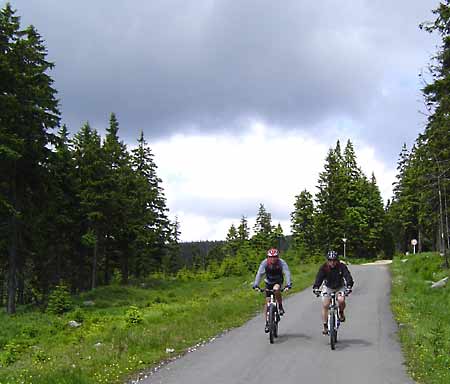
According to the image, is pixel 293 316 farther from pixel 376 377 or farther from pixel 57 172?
pixel 57 172

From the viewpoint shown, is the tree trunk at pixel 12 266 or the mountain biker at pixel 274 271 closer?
the mountain biker at pixel 274 271

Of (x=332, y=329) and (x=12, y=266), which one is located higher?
(x=12, y=266)

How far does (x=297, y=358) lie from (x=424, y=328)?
16.3 ft

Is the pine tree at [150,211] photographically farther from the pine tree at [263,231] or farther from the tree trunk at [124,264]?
the pine tree at [263,231]

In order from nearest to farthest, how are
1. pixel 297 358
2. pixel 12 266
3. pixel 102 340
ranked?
pixel 297 358 → pixel 102 340 → pixel 12 266

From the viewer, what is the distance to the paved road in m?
8.55

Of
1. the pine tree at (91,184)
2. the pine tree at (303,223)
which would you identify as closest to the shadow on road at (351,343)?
the pine tree at (91,184)

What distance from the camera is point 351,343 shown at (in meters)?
11.8

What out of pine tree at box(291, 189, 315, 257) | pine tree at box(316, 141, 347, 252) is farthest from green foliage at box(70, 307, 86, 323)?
pine tree at box(291, 189, 315, 257)

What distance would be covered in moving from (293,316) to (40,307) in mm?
21162

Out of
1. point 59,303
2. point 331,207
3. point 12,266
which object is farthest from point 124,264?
point 331,207

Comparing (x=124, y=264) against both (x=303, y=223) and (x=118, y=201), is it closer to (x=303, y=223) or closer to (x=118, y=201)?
(x=118, y=201)

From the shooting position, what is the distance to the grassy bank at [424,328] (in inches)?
346

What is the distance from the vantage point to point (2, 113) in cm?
2723
